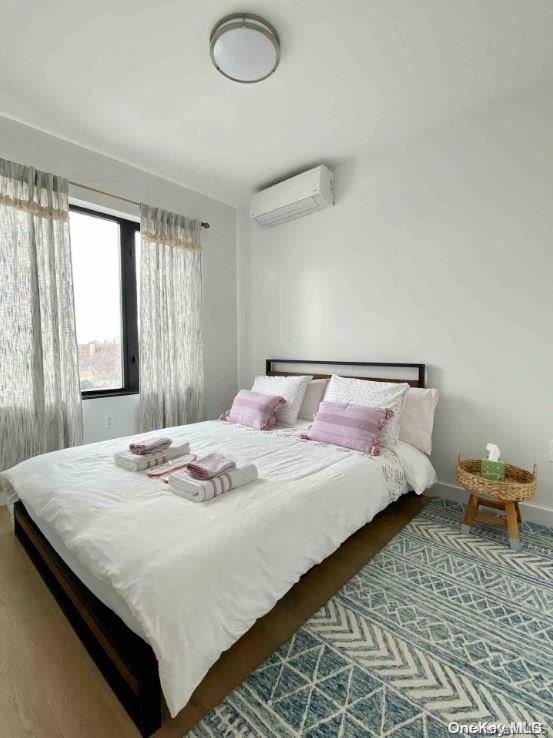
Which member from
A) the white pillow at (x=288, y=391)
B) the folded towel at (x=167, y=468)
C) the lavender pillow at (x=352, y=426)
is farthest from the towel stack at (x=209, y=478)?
the white pillow at (x=288, y=391)

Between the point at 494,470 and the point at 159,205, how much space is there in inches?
134

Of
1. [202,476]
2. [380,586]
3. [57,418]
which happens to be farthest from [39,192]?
[380,586]

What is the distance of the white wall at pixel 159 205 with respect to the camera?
2.50 meters

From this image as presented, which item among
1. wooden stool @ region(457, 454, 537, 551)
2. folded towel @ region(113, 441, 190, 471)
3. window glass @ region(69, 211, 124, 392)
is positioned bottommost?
wooden stool @ region(457, 454, 537, 551)

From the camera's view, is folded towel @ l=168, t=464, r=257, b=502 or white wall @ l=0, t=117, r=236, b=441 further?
white wall @ l=0, t=117, r=236, b=441

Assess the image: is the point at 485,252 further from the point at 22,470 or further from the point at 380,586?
the point at 22,470

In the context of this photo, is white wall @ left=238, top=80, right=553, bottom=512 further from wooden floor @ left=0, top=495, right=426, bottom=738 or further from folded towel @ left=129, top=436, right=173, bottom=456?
folded towel @ left=129, top=436, right=173, bottom=456

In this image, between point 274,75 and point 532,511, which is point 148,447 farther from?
point 532,511

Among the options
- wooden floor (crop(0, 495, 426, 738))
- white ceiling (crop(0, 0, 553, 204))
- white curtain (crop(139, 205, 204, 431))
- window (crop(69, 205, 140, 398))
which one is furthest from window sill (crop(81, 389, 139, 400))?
white ceiling (crop(0, 0, 553, 204))

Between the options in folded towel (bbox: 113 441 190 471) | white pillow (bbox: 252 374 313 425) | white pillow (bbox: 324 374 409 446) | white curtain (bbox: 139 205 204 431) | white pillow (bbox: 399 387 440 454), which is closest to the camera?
folded towel (bbox: 113 441 190 471)

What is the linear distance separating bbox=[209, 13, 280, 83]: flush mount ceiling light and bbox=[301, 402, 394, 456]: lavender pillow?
2.04 meters

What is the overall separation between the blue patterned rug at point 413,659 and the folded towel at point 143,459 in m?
1.02

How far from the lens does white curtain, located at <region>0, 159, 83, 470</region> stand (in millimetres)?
2375

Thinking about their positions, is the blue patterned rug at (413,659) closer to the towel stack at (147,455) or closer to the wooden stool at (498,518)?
the wooden stool at (498,518)
